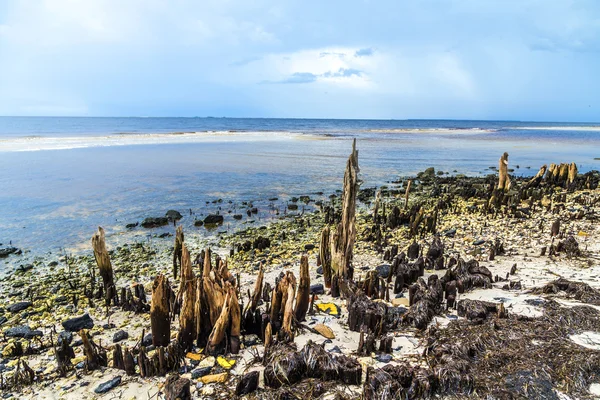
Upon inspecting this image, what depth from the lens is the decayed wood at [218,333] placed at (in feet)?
17.2

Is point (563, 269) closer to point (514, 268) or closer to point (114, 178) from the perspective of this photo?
point (514, 268)

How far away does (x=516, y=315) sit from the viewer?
5.84 meters

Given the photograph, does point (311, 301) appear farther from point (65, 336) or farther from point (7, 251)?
point (7, 251)

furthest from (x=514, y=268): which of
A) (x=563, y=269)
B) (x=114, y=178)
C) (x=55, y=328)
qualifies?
(x=114, y=178)

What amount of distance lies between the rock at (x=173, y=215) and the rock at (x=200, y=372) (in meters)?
9.97

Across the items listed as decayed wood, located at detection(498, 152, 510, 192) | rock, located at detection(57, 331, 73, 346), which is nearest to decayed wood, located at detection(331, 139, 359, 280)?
rock, located at detection(57, 331, 73, 346)

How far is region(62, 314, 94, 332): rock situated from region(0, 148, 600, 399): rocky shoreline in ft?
0.13

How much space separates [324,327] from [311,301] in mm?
828

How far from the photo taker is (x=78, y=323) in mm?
6406

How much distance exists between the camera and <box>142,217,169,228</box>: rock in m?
13.2

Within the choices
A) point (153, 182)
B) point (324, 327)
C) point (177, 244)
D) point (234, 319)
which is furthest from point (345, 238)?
point (153, 182)

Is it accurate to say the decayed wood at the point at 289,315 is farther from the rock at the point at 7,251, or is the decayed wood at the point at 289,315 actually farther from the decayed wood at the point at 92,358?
the rock at the point at 7,251

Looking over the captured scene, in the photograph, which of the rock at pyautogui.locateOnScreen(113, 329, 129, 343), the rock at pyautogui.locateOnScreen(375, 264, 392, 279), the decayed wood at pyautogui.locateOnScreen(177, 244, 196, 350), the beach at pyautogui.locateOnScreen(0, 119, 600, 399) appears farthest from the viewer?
the rock at pyautogui.locateOnScreen(375, 264, 392, 279)

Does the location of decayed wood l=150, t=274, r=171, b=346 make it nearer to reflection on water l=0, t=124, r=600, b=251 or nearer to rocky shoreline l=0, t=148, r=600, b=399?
rocky shoreline l=0, t=148, r=600, b=399
